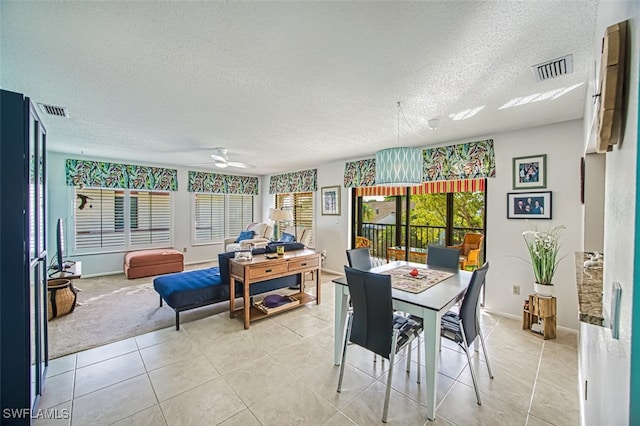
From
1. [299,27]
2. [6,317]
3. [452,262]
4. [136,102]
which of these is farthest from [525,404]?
[136,102]

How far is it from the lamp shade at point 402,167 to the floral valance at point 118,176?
5.73 metres

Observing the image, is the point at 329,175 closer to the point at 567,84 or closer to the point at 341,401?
the point at 567,84

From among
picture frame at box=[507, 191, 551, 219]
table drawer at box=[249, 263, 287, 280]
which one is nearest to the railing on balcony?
picture frame at box=[507, 191, 551, 219]

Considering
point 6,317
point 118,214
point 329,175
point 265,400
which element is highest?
point 329,175

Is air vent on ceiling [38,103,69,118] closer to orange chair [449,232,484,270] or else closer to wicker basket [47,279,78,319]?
wicker basket [47,279,78,319]

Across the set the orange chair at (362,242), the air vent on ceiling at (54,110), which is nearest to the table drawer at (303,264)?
the orange chair at (362,242)

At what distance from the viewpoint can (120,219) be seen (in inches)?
231

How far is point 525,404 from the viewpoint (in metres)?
1.98

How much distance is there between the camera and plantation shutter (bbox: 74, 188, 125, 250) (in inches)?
212

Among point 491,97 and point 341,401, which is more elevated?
point 491,97

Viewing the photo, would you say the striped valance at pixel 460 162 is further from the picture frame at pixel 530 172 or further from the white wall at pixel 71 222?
the white wall at pixel 71 222

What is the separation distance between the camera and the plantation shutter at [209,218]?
6.92 metres

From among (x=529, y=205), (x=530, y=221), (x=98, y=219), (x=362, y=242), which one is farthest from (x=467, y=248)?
(x=98, y=219)

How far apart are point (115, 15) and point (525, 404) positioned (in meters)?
3.70
